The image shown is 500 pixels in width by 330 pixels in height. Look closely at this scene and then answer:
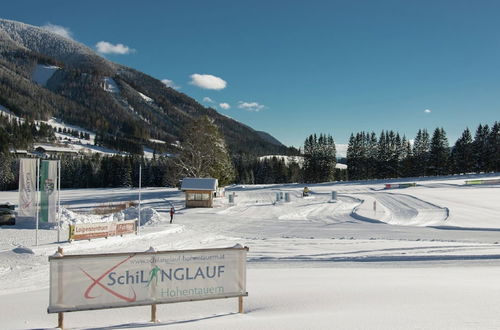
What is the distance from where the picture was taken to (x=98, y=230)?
18531mm

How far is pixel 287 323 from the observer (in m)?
5.36

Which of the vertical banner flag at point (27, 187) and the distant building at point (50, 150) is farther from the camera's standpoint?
the distant building at point (50, 150)

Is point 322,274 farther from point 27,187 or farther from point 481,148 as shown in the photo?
point 481,148

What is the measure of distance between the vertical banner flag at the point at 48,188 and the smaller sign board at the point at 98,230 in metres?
2.18

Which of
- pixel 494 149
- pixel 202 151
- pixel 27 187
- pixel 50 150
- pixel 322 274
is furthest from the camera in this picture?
pixel 50 150

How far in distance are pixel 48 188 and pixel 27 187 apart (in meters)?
1.58

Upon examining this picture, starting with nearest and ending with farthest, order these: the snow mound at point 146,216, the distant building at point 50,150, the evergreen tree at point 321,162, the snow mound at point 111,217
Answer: the snow mound at point 111,217 → the snow mound at point 146,216 → the evergreen tree at point 321,162 → the distant building at point 50,150

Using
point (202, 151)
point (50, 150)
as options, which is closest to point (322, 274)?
point (202, 151)

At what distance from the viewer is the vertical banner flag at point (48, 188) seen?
18609mm

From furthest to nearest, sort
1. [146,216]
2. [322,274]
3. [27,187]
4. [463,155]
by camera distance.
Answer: [463,155] < [146,216] < [27,187] < [322,274]

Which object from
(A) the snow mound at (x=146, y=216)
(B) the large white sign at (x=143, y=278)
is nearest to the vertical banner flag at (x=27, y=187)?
→ (A) the snow mound at (x=146, y=216)

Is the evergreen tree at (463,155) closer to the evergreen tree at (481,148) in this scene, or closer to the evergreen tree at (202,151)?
the evergreen tree at (481,148)

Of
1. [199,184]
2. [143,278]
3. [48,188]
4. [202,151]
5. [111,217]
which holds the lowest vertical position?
[111,217]

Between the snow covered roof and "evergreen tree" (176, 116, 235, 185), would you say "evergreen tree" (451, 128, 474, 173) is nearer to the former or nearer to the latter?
"evergreen tree" (176, 116, 235, 185)
